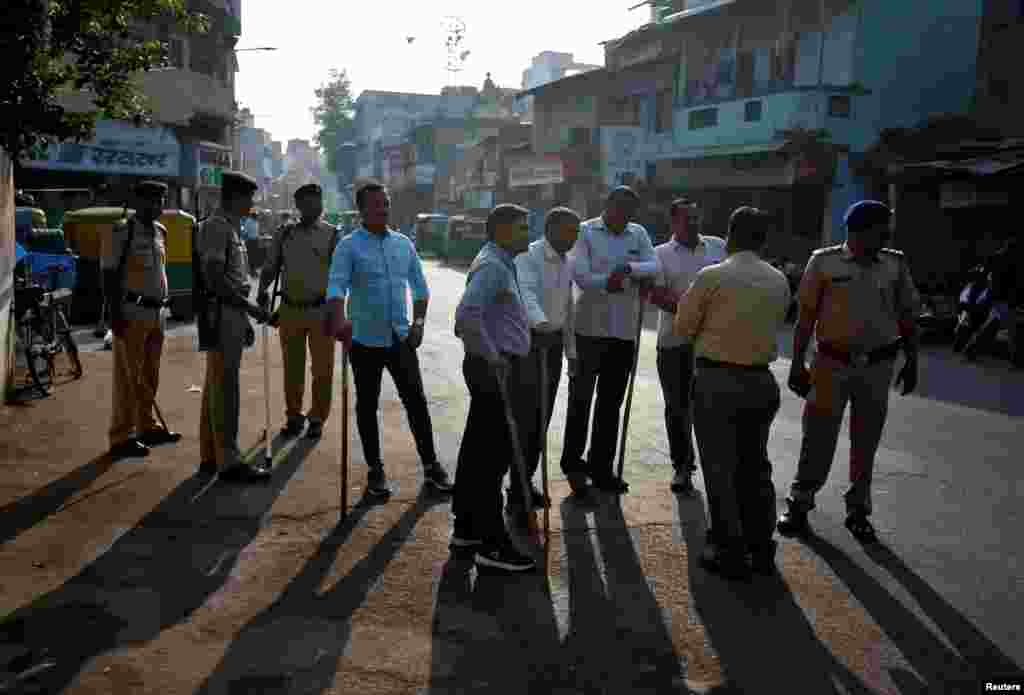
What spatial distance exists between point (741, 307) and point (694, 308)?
0.25m

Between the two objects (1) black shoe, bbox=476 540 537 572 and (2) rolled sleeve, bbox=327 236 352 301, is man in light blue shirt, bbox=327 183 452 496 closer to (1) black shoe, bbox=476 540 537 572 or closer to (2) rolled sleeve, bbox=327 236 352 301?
(2) rolled sleeve, bbox=327 236 352 301

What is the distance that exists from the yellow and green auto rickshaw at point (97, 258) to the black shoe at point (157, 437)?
7.35m

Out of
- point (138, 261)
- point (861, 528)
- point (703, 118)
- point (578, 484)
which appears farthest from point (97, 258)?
point (703, 118)

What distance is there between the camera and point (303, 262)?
7289mm

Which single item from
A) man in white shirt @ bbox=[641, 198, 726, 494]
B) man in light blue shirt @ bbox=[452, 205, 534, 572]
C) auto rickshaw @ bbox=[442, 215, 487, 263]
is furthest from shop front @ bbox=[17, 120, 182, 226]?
man in light blue shirt @ bbox=[452, 205, 534, 572]

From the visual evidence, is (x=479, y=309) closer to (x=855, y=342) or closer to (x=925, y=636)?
(x=855, y=342)

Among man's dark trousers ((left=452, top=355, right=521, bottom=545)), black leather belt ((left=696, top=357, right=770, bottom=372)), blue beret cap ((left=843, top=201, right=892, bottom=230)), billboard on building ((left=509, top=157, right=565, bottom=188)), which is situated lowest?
man's dark trousers ((left=452, top=355, right=521, bottom=545))

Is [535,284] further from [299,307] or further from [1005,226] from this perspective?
[1005,226]

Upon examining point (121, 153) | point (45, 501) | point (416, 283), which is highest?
point (121, 153)

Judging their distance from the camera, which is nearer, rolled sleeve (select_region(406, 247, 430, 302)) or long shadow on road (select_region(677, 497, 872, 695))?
long shadow on road (select_region(677, 497, 872, 695))

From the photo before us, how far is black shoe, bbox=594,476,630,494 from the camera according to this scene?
231 inches

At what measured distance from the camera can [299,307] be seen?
292 inches

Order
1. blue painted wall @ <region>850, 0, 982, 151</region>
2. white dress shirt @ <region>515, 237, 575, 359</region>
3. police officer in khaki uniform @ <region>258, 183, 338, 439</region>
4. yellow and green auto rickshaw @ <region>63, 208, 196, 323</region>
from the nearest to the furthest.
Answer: white dress shirt @ <region>515, 237, 575, 359</region> → police officer in khaki uniform @ <region>258, 183, 338, 439</region> → yellow and green auto rickshaw @ <region>63, 208, 196, 323</region> → blue painted wall @ <region>850, 0, 982, 151</region>

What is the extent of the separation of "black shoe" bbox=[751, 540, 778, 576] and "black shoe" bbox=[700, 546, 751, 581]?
79 millimetres
